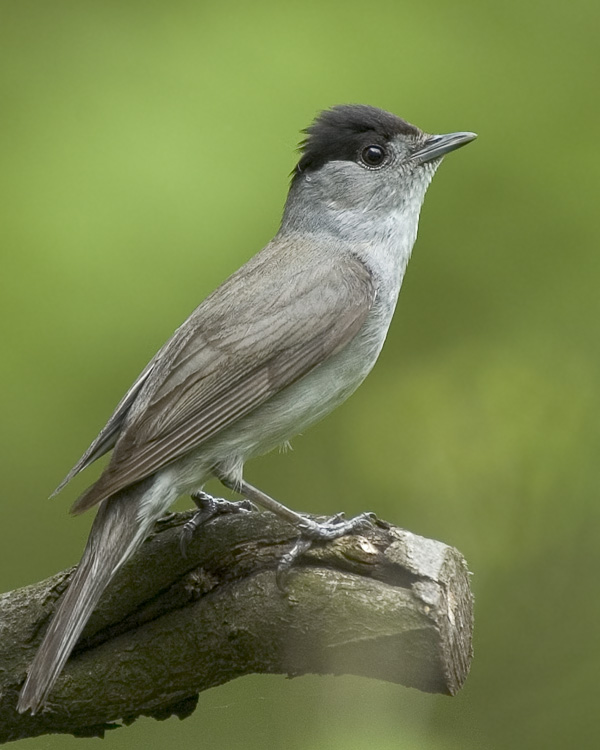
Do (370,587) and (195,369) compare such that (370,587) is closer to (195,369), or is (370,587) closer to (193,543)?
(193,543)

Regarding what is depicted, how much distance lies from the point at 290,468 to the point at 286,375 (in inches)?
29.4

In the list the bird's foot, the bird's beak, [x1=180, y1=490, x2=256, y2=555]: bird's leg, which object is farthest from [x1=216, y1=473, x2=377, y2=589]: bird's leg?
the bird's beak

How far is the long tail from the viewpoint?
2.28 meters

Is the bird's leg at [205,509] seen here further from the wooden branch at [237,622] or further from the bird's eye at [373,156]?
the bird's eye at [373,156]

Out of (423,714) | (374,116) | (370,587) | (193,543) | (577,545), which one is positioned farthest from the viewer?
(374,116)

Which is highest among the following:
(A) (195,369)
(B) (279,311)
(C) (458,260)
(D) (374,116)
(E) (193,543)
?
(D) (374,116)

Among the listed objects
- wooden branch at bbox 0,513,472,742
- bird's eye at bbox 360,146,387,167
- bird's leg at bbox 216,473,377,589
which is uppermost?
bird's eye at bbox 360,146,387,167

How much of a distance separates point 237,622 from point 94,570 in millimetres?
332

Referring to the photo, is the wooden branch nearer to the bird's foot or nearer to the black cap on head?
the bird's foot

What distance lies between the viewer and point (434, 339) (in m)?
3.26

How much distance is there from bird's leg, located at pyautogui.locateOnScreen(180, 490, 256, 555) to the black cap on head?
1045 mm

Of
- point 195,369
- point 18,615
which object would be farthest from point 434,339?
point 18,615

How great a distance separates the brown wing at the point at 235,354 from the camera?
2.53 meters

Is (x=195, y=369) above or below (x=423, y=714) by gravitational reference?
above
